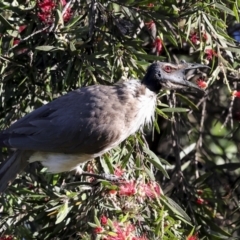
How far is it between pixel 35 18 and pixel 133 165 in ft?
3.03

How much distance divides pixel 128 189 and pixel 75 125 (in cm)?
62

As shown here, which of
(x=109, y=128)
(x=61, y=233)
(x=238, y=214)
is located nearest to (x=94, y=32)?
(x=109, y=128)

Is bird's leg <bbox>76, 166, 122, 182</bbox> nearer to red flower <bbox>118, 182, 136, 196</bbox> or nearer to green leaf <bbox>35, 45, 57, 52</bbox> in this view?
red flower <bbox>118, 182, 136, 196</bbox>

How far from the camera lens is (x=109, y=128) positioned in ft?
12.6

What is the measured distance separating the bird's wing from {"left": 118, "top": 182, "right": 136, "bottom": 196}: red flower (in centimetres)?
43

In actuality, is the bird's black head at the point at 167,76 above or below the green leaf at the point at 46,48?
below

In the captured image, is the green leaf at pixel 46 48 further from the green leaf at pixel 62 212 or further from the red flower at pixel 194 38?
the red flower at pixel 194 38

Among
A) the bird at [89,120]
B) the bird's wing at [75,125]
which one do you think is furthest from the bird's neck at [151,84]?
the bird's wing at [75,125]

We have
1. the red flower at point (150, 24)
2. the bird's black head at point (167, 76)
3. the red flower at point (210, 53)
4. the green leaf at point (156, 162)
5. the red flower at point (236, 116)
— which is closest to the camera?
the green leaf at point (156, 162)

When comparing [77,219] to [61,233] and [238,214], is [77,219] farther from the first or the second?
[238,214]

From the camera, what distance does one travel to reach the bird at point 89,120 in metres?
3.86

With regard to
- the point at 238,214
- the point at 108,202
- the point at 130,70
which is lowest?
the point at 238,214

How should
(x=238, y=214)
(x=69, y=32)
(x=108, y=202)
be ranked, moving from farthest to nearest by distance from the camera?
(x=238, y=214), (x=69, y=32), (x=108, y=202)

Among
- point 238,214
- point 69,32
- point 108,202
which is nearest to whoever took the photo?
point 108,202
